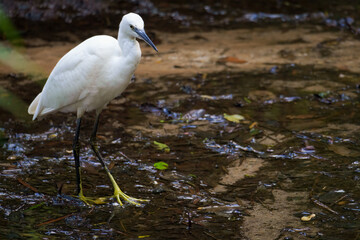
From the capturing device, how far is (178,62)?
7.11 meters

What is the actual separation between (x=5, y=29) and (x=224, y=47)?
21.9 ft

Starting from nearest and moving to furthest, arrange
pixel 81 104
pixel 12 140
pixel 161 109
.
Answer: pixel 81 104, pixel 12 140, pixel 161 109

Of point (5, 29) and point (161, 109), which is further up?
point (5, 29)

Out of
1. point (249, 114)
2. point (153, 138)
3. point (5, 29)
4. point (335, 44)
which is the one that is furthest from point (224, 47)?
point (5, 29)

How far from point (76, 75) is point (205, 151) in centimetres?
146

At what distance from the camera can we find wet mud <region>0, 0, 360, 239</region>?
349 centimetres

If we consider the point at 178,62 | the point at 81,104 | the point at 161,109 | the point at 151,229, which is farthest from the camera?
the point at 178,62

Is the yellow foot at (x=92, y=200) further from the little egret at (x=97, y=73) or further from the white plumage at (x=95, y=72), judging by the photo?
the white plumage at (x=95, y=72)

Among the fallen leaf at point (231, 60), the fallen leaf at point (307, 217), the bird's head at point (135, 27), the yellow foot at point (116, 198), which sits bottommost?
the fallen leaf at point (307, 217)

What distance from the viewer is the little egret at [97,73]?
3.60m

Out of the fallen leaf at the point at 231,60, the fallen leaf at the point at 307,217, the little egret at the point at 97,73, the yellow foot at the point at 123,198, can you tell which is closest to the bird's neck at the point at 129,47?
the little egret at the point at 97,73

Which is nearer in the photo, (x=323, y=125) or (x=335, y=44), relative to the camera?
(x=323, y=125)

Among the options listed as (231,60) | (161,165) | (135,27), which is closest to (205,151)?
(161,165)

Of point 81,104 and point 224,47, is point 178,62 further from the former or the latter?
point 81,104
